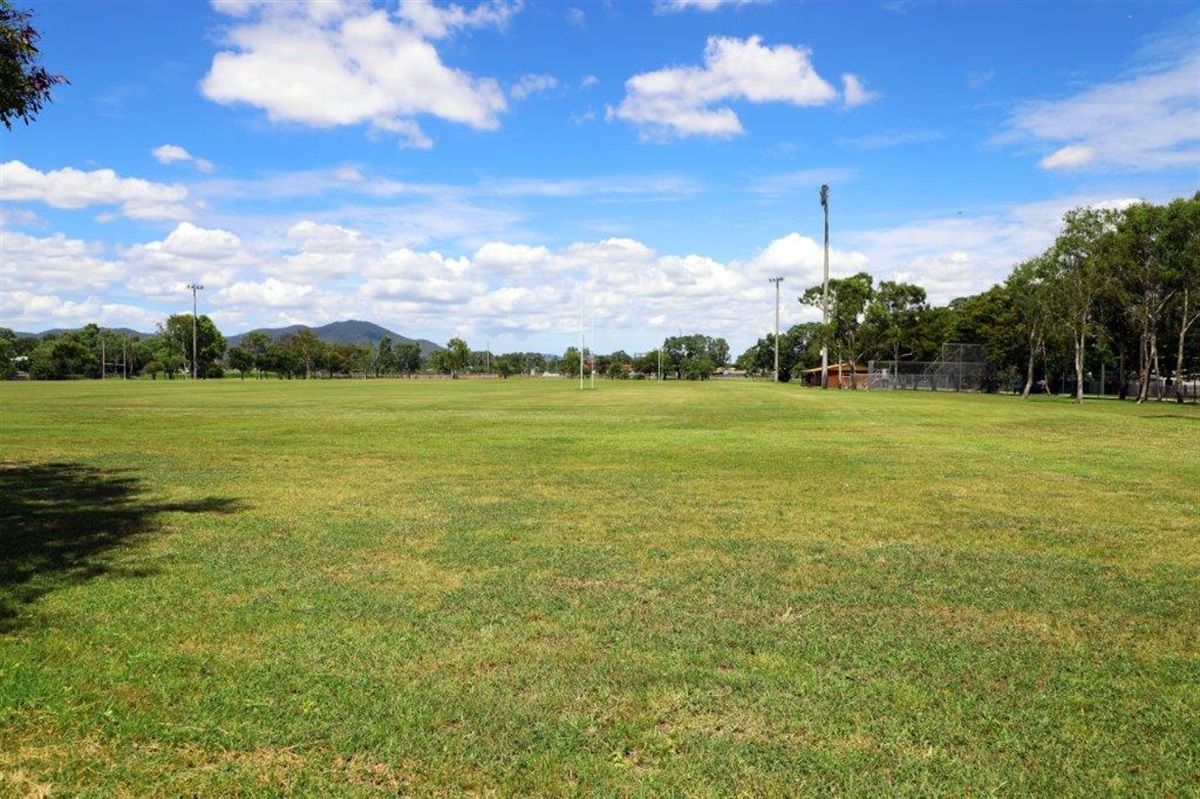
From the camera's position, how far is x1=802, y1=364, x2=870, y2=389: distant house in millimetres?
89750

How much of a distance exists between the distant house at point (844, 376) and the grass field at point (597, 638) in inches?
3119

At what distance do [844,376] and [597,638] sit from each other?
9261 centimetres

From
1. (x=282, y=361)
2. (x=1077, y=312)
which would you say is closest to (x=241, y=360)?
(x=282, y=361)

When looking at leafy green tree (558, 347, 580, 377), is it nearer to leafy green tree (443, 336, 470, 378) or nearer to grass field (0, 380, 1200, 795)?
leafy green tree (443, 336, 470, 378)

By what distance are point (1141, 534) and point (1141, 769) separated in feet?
22.0

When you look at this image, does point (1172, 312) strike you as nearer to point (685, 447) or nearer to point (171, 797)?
point (685, 447)

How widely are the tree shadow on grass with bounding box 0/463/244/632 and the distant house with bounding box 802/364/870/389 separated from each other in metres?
82.5

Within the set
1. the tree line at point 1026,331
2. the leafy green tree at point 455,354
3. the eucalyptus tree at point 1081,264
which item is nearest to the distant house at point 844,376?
the tree line at point 1026,331

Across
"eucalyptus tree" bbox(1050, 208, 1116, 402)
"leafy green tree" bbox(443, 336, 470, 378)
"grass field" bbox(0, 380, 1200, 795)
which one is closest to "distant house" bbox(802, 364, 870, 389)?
"eucalyptus tree" bbox(1050, 208, 1116, 402)

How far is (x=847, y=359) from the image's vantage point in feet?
298

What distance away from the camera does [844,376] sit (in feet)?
307

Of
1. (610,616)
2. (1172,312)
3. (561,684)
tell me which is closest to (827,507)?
(610,616)

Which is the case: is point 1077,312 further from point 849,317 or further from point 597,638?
point 597,638

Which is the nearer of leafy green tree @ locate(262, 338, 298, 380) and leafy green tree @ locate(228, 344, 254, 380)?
leafy green tree @ locate(262, 338, 298, 380)
